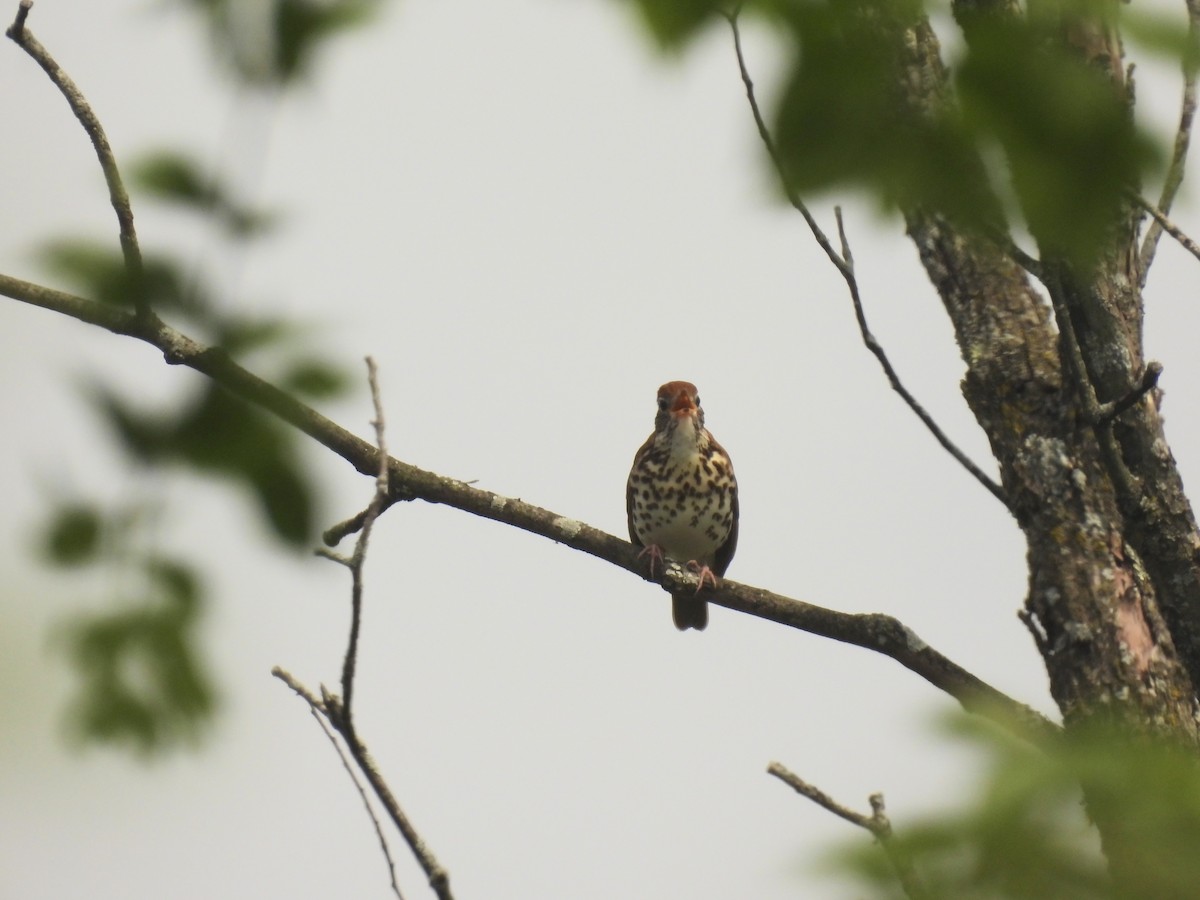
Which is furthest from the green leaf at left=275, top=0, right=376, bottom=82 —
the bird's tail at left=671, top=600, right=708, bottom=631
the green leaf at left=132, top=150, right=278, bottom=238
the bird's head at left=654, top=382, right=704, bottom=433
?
the bird's tail at left=671, top=600, right=708, bottom=631

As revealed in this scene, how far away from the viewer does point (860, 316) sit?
3.69 metres

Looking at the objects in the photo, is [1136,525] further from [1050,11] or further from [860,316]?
[1050,11]

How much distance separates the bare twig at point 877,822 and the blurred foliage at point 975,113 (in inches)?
26.9

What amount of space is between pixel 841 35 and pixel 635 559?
Result: 2.90 meters

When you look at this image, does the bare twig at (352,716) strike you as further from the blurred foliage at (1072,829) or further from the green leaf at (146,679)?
the blurred foliage at (1072,829)

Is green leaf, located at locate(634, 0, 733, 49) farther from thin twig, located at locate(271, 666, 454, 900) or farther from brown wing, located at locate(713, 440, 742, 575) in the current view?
brown wing, located at locate(713, 440, 742, 575)

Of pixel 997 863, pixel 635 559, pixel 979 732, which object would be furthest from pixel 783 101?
pixel 635 559

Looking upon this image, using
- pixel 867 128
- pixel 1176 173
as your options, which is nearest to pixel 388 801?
pixel 867 128

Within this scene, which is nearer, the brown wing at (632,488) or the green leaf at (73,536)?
the green leaf at (73,536)

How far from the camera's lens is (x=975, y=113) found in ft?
4.89

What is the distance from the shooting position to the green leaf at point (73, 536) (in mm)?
2020

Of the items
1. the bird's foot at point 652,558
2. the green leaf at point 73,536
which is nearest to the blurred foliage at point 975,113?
the green leaf at point 73,536

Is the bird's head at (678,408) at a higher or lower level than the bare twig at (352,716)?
higher

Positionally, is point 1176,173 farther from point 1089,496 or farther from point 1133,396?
point 1089,496
